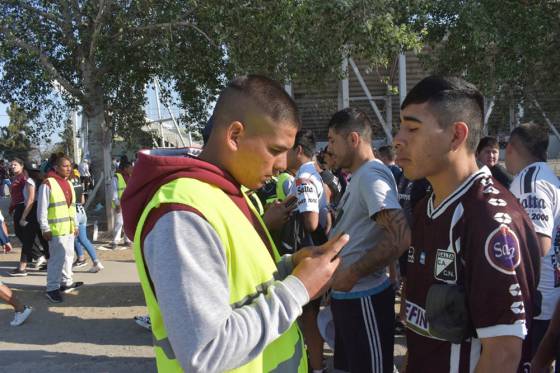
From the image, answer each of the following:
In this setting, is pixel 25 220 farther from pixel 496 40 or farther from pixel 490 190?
pixel 496 40

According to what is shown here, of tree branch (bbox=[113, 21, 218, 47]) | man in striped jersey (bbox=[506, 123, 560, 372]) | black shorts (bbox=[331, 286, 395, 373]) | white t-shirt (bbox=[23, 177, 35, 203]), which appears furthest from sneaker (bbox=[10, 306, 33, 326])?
tree branch (bbox=[113, 21, 218, 47])

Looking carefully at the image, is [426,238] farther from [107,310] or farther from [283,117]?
[107,310]

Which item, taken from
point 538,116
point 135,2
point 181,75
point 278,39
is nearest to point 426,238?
point 278,39

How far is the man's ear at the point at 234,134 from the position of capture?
1550mm

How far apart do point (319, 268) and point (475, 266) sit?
1.70 feet

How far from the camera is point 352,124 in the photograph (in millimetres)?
3225

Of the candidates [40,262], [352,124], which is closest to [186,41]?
[40,262]

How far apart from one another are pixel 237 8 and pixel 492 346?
881 centimetres

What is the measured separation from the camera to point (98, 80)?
11.1 meters

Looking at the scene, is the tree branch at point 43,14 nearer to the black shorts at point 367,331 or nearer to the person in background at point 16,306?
the person in background at point 16,306

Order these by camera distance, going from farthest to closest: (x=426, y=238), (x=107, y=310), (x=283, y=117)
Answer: (x=107, y=310), (x=426, y=238), (x=283, y=117)

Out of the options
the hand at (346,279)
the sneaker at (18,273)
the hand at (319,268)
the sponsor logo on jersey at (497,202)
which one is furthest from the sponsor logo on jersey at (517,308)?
the sneaker at (18,273)

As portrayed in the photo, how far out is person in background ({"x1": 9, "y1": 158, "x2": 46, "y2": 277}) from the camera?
7.79 m

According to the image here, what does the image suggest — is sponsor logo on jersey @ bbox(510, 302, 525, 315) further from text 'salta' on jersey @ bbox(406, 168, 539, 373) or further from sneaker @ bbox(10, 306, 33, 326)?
sneaker @ bbox(10, 306, 33, 326)
